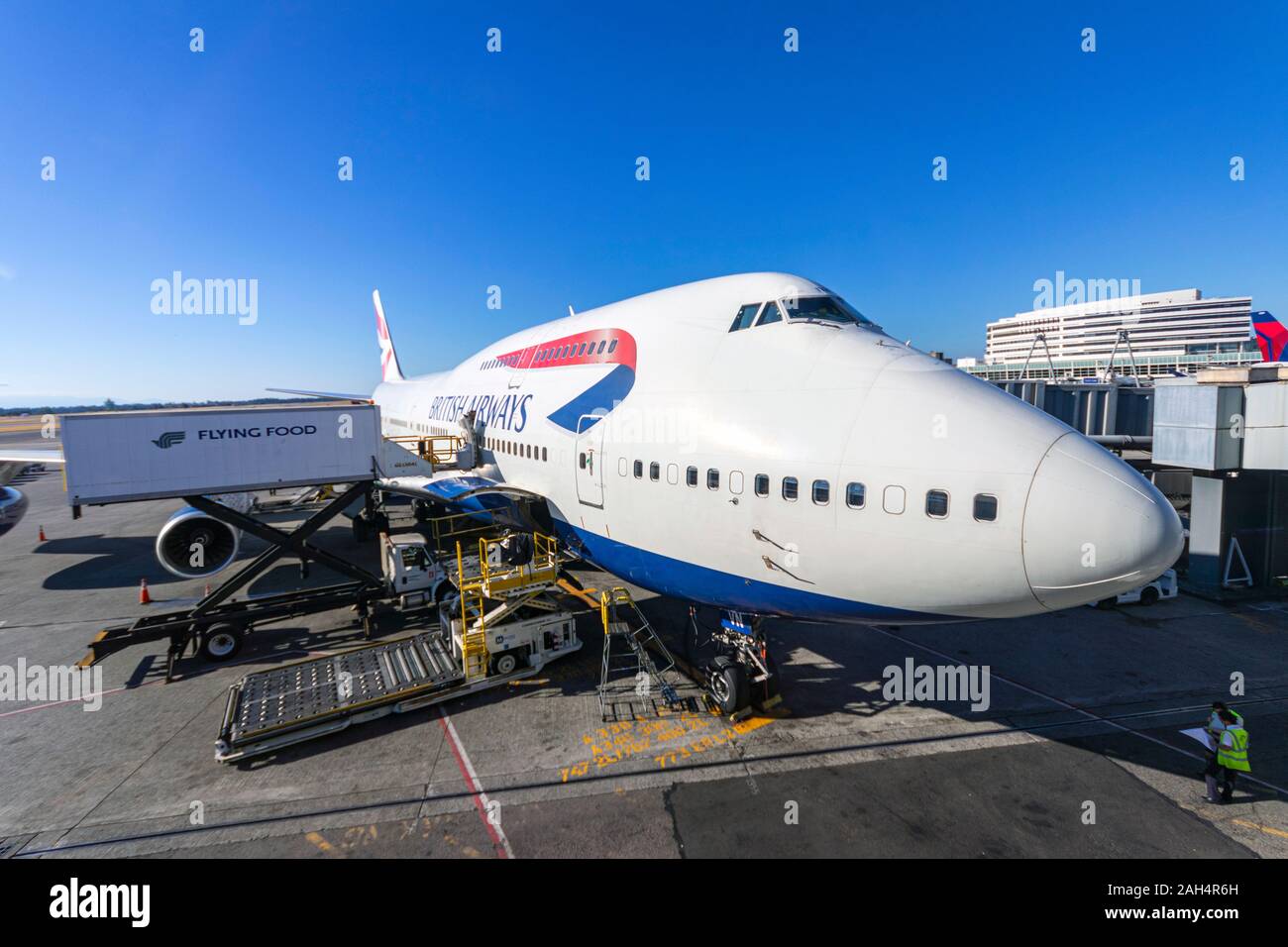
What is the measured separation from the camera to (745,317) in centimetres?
1029

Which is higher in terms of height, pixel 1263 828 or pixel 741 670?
pixel 741 670

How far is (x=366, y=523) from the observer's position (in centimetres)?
2197

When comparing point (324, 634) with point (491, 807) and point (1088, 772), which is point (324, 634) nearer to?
point (491, 807)

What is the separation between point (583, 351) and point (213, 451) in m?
9.61

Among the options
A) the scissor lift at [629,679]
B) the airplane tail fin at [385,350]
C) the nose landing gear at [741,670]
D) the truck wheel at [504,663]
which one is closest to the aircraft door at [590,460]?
the scissor lift at [629,679]

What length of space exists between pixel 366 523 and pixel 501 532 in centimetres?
723

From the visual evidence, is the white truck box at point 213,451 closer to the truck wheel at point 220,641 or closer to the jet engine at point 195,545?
the jet engine at point 195,545

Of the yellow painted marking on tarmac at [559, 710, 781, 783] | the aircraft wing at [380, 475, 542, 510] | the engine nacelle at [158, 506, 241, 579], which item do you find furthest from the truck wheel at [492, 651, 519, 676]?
the engine nacelle at [158, 506, 241, 579]

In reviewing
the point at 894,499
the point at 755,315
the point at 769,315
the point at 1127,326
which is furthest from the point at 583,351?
the point at 1127,326

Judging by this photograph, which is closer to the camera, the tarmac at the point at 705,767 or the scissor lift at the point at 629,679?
the tarmac at the point at 705,767

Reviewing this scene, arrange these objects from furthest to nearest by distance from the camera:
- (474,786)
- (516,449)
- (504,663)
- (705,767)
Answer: (516,449), (504,663), (705,767), (474,786)

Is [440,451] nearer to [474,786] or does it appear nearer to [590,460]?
[590,460]

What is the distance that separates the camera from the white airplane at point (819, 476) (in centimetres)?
672

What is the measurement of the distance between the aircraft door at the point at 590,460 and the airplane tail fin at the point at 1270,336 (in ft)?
148
